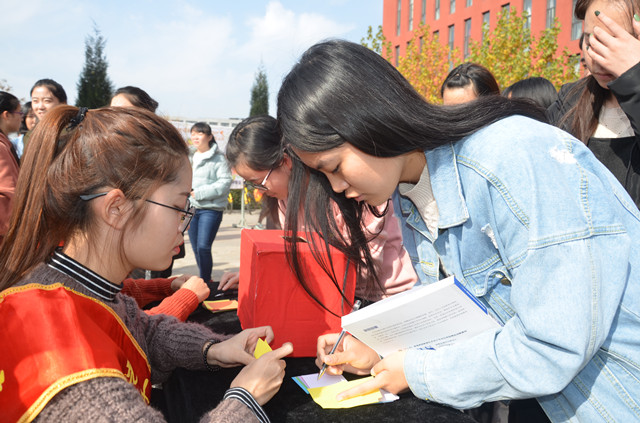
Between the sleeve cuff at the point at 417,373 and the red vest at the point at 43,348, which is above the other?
the red vest at the point at 43,348

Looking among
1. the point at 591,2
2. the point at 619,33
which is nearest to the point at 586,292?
the point at 619,33

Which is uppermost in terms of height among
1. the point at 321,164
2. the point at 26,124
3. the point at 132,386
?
the point at 26,124

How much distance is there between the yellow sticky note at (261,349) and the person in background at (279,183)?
558 millimetres

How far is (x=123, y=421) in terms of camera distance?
853 mm

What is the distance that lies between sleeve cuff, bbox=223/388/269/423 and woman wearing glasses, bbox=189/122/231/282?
3591 mm

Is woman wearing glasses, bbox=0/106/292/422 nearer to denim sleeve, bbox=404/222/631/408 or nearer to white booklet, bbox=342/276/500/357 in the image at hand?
white booklet, bbox=342/276/500/357

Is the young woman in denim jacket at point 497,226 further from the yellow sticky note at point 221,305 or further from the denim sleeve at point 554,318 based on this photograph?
the yellow sticky note at point 221,305

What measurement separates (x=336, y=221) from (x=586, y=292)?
3.00ft

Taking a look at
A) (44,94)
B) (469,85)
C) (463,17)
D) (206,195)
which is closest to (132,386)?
(469,85)

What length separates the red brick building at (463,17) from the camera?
18.3 meters

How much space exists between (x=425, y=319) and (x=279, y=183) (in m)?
1.43

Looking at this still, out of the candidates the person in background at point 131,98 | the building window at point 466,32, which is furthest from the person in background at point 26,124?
the building window at point 466,32

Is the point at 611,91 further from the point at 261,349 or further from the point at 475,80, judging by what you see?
the point at 261,349

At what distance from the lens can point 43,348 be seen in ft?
2.89
